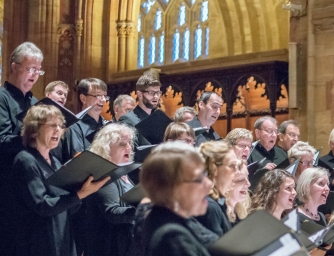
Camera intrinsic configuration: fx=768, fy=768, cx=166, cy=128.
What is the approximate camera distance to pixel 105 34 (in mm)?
14508

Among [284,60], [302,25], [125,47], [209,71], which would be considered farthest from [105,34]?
[302,25]

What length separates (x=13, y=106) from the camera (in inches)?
183

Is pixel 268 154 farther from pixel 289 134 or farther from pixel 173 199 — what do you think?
pixel 173 199

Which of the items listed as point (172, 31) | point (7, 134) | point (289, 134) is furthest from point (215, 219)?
point (172, 31)

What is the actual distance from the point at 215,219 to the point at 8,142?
1575 mm

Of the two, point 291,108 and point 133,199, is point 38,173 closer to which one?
point 133,199

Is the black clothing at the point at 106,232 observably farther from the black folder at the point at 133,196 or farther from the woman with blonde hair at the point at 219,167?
the woman with blonde hair at the point at 219,167

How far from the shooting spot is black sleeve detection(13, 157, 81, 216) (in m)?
3.99

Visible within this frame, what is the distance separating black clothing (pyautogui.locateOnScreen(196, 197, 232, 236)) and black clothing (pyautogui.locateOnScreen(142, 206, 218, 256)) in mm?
619

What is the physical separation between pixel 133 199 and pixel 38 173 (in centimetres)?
55

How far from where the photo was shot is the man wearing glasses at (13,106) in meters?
4.36

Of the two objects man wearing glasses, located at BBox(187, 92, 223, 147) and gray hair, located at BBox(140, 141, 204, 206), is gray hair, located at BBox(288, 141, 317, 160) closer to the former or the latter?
man wearing glasses, located at BBox(187, 92, 223, 147)

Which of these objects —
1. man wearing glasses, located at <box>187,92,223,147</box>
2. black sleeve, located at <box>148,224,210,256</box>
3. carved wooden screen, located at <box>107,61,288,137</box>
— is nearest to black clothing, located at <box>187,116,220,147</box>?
man wearing glasses, located at <box>187,92,223,147</box>

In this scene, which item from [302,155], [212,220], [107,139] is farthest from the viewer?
[302,155]
